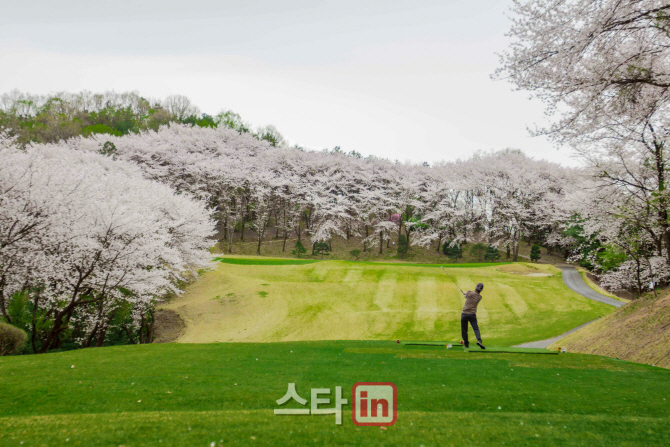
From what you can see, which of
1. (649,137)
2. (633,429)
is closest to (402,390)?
(633,429)

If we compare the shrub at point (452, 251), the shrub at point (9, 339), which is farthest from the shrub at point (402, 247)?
the shrub at point (9, 339)

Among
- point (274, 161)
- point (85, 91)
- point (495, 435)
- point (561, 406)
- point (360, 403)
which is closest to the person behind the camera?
point (495, 435)

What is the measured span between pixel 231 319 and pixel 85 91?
10836cm

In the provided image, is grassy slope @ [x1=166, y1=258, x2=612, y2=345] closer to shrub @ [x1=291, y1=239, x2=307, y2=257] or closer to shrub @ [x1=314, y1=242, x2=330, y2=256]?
shrub @ [x1=291, y1=239, x2=307, y2=257]

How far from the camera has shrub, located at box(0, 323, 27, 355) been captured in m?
10.9

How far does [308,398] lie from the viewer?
584 centimetres

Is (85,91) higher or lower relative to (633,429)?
higher

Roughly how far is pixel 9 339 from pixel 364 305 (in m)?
19.0

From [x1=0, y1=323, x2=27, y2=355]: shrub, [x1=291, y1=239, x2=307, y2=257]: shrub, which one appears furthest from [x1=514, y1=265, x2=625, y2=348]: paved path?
[x1=291, y1=239, x2=307, y2=257]: shrub

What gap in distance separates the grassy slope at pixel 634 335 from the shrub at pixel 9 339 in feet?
63.3

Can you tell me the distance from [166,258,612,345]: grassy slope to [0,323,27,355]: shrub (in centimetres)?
992

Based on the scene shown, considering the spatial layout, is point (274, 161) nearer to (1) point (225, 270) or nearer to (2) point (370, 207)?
(2) point (370, 207)

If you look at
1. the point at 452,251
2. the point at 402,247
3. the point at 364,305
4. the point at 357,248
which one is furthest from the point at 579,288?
the point at 357,248

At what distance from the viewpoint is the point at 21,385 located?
6.42 meters
